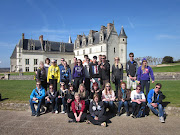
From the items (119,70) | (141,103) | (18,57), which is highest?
(18,57)

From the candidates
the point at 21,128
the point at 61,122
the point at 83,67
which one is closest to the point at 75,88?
the point at 83,67

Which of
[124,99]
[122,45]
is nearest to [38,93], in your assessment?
[124,99]

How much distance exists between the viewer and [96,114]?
499 centimetres

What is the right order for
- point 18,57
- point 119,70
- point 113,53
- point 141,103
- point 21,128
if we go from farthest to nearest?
point 18,57, point 113,53, point 119,70, point 141,103, point 21,128

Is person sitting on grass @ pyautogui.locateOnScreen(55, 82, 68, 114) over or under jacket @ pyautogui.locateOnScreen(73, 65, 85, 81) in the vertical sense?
under

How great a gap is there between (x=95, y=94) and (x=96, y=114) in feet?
2.23

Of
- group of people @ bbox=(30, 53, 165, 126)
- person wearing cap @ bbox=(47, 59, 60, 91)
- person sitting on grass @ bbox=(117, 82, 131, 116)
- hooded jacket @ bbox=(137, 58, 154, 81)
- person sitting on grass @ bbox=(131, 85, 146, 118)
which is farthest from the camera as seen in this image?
person wearing cap @ bbox=(47, 59, 60, 91)

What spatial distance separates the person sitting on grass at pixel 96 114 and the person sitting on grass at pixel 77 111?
29 cm

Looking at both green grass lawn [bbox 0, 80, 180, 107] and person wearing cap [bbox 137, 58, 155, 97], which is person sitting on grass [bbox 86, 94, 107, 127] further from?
green grass lawn [bbox 0, 80, 180, 107]

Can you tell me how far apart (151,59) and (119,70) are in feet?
178

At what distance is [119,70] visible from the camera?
6574 millimetres

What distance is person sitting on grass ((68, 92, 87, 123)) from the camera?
5.01 meters

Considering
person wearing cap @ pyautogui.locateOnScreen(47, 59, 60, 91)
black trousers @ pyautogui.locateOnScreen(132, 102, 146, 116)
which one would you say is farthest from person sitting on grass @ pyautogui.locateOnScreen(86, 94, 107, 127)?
person wearing cap @ pyautogui.locateOnScreen(47, 59, 60, 91)

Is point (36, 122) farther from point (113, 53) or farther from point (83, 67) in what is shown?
point (113, 53)
